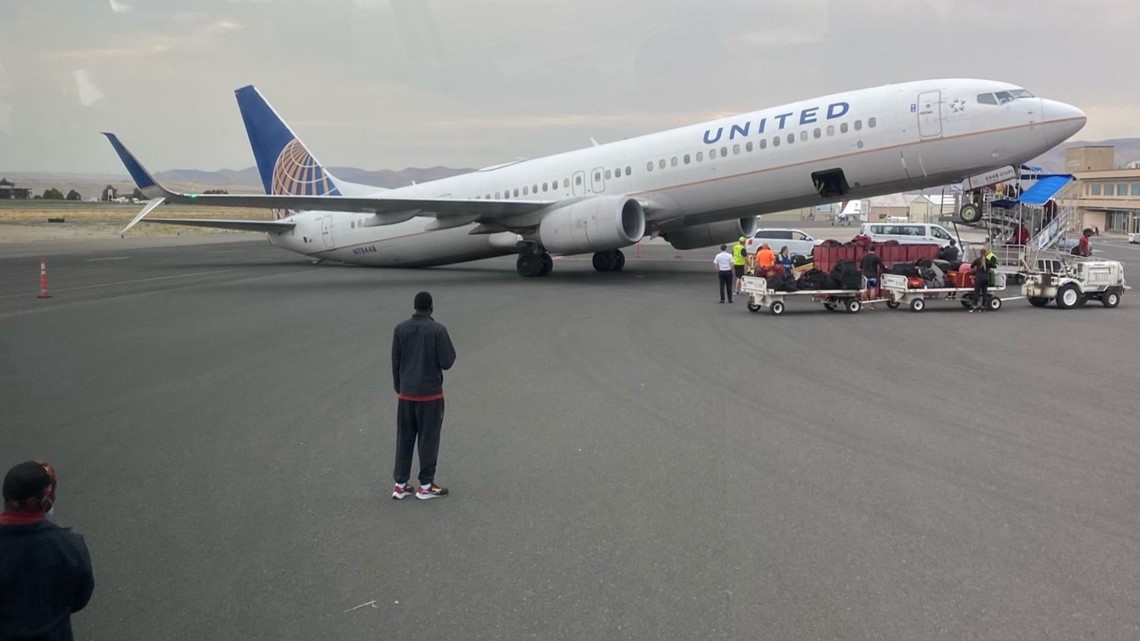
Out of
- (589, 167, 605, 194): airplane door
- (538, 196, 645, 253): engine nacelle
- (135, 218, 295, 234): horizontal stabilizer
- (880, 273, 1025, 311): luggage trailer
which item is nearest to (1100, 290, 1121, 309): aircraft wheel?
(880, 273, 1025, 311): luggage trailer

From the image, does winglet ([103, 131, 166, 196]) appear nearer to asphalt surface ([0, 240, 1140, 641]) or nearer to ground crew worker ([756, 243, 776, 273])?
asphalt surface ([0, 240, 1140, 641])

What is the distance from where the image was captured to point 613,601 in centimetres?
478

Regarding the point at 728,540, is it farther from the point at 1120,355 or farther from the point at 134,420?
the point at 1120,355

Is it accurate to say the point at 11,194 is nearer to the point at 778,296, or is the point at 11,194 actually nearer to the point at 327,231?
the point at 327,231

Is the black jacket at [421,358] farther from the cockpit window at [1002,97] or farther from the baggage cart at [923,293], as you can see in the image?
the cockpit window at [1002,97]

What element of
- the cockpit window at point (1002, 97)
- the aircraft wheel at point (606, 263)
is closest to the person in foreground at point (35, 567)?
the cockpit window at point (1002, 97)

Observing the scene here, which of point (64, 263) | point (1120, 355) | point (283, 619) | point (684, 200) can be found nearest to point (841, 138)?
point (684, 200)

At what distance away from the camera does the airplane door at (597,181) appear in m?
25.4

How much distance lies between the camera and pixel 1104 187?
91938 millimetres

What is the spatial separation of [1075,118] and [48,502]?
70.2ft

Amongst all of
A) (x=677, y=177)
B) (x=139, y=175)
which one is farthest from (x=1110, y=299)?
(x=139, y=175)

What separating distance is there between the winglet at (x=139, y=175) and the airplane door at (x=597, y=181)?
462 inches

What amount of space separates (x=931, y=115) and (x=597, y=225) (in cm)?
870

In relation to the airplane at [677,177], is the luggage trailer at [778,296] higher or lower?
lower
